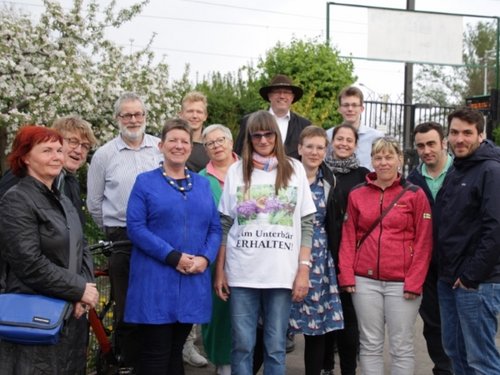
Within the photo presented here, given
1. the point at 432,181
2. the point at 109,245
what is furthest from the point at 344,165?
the point at 109,245

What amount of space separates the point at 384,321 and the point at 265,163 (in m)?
1.43

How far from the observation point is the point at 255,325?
444 cm

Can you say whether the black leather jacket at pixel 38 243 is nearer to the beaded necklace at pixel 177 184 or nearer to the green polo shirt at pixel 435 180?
the beaded necklace at pixel 177 184

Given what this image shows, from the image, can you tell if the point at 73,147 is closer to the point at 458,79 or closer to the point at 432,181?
the point at 432,181

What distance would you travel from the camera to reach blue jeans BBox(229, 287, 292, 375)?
4371 mm

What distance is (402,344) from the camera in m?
4.53

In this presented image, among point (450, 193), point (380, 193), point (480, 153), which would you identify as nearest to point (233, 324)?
point (380, 193)

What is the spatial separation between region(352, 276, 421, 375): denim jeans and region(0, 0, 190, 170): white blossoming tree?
5.89 metres

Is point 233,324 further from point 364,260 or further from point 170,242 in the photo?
point 364,260

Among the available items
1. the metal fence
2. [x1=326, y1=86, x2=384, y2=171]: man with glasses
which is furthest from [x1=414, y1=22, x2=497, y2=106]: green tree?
[x1=326, y1=86, x2=384, y2=171]: man with glasses

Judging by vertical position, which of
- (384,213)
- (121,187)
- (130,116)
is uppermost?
(130,116)

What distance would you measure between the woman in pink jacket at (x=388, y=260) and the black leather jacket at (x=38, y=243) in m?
2.00

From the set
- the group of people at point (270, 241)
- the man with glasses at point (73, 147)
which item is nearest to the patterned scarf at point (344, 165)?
the group of people at point (270, 241)

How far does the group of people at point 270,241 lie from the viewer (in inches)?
156
